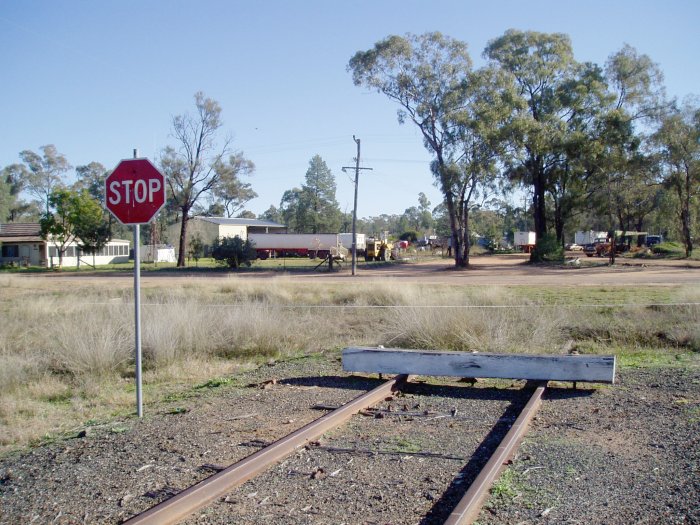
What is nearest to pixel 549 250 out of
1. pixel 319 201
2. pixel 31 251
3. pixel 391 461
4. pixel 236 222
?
pixel 236 222

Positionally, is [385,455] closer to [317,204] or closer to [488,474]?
[488,474]

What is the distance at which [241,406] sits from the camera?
27.5 ft

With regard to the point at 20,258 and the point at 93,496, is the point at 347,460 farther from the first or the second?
the point at 20,258

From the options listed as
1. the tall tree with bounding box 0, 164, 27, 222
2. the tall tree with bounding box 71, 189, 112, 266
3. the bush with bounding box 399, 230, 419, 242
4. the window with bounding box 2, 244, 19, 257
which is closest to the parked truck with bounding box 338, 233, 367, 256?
the tall tree with bounding box 71, 189, 112, 266

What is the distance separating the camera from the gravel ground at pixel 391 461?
4926 mm

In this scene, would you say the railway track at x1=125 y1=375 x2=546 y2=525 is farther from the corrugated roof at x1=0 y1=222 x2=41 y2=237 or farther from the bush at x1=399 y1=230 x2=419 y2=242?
the bush at x1=399 y1=230 x2=419 y2=242

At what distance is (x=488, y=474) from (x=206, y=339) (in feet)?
27.2

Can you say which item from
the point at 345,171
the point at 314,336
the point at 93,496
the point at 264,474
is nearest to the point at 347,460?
the point at 264,474

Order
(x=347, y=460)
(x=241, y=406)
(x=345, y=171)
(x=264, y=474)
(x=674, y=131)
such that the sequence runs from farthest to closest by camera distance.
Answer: (x=674, y=131), (x=345, y=171), (x=241, y=406), (x=347, y=460), (x=264, y=474)

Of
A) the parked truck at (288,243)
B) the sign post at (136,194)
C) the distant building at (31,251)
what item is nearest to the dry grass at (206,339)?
the sign post at (136,194)

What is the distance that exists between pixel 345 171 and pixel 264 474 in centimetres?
3974

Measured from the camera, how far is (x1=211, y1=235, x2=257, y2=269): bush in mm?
52312

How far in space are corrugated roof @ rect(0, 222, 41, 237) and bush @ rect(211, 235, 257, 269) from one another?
86.3 ft

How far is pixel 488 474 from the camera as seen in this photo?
17.6 ft
